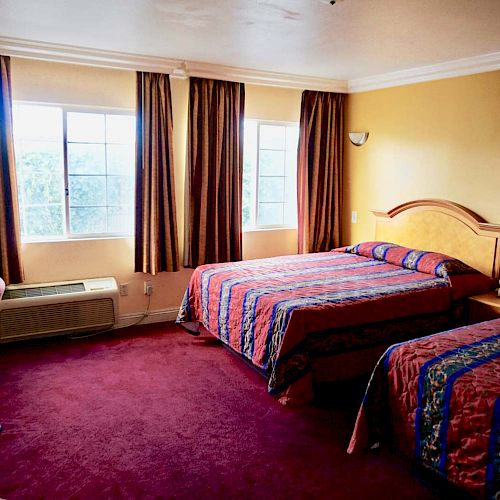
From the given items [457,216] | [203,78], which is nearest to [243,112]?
[203,78]

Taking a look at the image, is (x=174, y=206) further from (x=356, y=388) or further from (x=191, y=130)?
(x=356, y=388)

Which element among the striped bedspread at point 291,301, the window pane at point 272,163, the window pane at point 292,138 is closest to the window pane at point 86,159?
the striped bedspread at point 291,301

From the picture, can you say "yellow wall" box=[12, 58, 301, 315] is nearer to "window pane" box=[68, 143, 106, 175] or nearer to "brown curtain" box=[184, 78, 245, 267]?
"brown curtain" box=[184, 78, 245, 267]

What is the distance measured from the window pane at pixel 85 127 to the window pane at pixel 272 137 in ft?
5.27

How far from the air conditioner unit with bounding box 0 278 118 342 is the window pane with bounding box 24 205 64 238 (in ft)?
1.44

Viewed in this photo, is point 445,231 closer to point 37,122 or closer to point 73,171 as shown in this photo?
point 73,171

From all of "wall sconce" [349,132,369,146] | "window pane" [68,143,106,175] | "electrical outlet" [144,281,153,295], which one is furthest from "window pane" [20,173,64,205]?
"wall sconce" [349,132,369,146]

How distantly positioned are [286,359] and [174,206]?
208cm

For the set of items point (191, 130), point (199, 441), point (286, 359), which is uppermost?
point (191, 130)

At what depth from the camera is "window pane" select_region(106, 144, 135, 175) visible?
432cm

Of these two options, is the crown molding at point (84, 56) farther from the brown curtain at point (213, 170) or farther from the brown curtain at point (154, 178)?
the brown curtain at point (213, 170)

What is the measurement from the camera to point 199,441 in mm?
2613

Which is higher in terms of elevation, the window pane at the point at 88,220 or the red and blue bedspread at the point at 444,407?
the window pane at the point at 88,220

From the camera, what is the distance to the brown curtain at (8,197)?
3.71 metres
